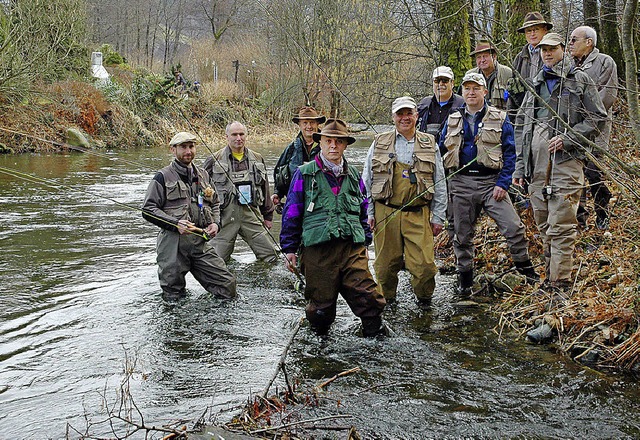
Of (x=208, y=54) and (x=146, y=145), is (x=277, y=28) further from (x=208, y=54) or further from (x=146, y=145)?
(x=146, y=145)

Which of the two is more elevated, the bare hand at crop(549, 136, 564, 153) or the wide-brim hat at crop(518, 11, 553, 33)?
the wide-brim hat at crop(518, 11, 553, 33)

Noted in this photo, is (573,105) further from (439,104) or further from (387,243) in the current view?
(387,243)

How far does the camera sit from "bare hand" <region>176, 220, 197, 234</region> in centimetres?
690

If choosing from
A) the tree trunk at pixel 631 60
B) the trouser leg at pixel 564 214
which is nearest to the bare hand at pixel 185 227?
the trouser leg at pixel 564 214

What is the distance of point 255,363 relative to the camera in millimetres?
5516

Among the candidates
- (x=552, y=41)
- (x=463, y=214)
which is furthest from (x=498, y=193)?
(x=552, y=41)

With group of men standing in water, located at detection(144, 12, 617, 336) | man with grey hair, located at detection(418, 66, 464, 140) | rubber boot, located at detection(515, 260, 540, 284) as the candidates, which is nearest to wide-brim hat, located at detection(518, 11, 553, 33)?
group of men standing in water, located at detection(144, 12, 617, 336)

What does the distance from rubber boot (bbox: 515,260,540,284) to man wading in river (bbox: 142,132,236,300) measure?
3.07 metres

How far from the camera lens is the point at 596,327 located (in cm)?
543

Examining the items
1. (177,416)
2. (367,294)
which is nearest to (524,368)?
(367,294)

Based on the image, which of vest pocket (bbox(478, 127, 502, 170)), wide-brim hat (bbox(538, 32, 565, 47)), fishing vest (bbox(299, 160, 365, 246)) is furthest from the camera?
vest pocket (bbox(478, 127, 502, 170))

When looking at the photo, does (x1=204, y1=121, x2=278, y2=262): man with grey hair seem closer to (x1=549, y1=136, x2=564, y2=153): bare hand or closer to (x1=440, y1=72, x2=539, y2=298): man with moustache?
(x1=440, y1=72, x2=539, y2=298): man with moustache

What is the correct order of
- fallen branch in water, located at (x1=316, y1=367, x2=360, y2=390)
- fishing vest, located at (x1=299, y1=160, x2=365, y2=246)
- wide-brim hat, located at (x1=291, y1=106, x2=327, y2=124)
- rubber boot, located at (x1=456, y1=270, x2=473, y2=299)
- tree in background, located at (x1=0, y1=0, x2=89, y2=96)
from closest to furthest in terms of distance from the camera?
fallen branch in water, located at (x1=316, y1=367, x2=360, y2=390) → fishing vest, located at (x1=299, y1=160, x2=365, y2=246) → rubber boot, located at (x1=456, y1=270, x2=473, y2=299) → wide-brim hat, located at (x1=291, y1=106, x2=327, y2=124) → tree in background, located at (x1=0, y1=0, x2=89, y2=96)

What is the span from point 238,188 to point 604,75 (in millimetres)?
4459
